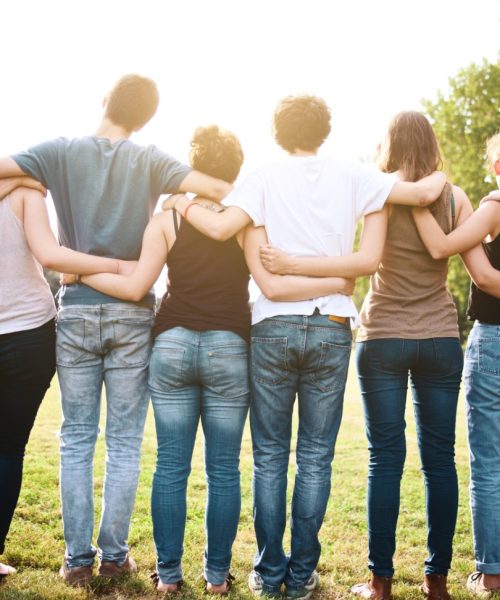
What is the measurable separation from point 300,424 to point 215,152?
1448 mm

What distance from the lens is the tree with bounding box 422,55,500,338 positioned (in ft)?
80.6

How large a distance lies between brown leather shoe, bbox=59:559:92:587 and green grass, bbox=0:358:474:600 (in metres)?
0.04

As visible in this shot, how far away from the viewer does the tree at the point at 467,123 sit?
2456 cm

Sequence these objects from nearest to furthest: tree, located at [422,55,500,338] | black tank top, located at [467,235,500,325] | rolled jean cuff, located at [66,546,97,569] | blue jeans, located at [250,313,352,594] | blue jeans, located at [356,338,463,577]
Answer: blue jeans, located at [250,313,352,594], blue jeans, located at [356,338,463,577], rolled jean cuff, located at [66,546,97,569], black tank top, located at [467,235,500,325], tree, located at [422,55,500,338]

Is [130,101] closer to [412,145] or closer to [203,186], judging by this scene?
[203,186]

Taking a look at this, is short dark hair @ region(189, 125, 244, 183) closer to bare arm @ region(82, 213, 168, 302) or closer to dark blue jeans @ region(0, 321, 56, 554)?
bare arm @ region(82, 213, 168, 302)

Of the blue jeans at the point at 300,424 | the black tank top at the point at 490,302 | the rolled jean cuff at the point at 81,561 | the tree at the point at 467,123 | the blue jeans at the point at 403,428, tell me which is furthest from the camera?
the tree at the point at 467,123

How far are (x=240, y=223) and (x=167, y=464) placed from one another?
4.10ft

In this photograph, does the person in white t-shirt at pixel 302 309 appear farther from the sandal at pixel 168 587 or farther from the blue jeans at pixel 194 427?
the sandal at pixel 168 587

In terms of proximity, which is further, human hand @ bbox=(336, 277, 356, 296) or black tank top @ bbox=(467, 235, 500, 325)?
black tank top @ bbox=(467, 235, 500, 325)

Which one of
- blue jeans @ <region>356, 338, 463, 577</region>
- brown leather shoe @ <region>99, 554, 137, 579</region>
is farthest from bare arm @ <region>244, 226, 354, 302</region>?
brown leather shoe @ <region>99, 554, 137, 579</region>

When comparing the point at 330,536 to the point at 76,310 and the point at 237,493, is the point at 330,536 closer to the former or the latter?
the point at 237,493

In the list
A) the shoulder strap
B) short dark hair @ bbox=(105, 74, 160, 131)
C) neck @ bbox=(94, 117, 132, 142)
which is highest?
short dark hair @ bbox=(105, 74, 160, 131)

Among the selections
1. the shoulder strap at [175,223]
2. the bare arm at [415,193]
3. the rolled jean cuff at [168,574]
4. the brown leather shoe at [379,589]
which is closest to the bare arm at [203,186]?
the shoulder strap at [175,223]
